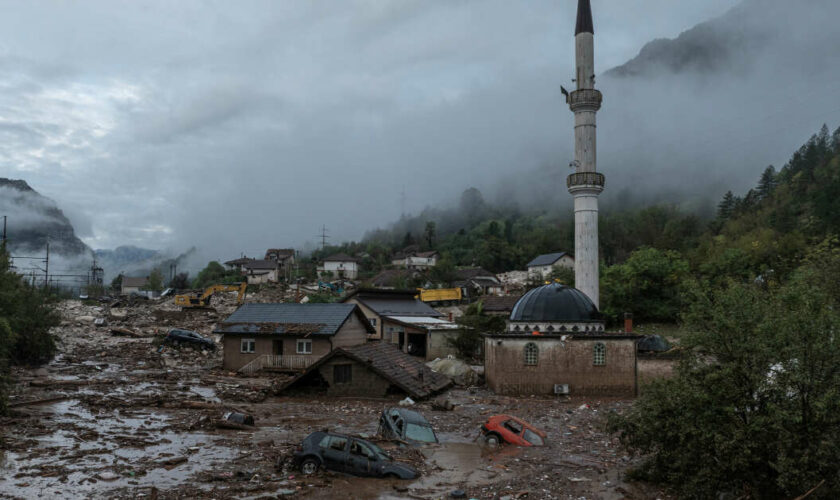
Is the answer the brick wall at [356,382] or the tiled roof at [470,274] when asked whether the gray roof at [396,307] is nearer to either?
the brick wall at [356,382]

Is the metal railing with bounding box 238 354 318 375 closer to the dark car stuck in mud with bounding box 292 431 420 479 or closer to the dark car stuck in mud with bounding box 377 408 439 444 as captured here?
the dark car stuck in mud with bounding box 377 408 439 444

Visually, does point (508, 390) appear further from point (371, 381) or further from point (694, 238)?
point (694, 238)

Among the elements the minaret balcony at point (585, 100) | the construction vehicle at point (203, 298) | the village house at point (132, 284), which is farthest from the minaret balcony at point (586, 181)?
the village house at point (132, 284)

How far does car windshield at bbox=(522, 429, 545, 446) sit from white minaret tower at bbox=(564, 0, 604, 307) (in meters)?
24.3

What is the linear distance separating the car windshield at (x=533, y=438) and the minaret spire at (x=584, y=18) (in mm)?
35519

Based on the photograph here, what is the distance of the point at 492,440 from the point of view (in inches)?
669

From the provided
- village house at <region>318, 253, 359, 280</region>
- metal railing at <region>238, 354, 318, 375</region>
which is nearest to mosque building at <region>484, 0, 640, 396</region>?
metal railing at <region>238, 354, 318, 375</region>

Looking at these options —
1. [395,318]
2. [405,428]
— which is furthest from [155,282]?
[405,428]

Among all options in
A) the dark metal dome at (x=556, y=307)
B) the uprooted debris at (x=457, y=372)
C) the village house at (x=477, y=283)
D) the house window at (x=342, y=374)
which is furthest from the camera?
the village house at (x=477, y=283)

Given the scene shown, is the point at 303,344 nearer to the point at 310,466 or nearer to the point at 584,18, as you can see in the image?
the point at 310,466

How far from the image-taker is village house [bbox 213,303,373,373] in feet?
104

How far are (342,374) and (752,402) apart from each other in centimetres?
1678

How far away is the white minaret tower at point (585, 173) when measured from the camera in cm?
4050

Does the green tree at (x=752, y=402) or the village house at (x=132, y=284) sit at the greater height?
the village house at (x=132, y=284)
